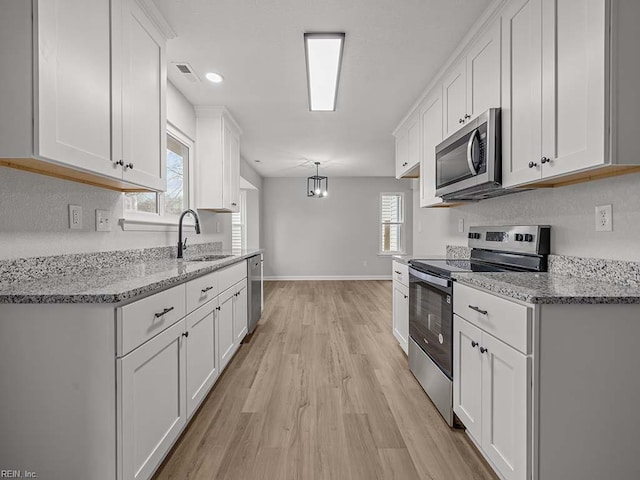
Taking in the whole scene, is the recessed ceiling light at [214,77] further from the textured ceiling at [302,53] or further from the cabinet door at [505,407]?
the cabinet door at [505,407]

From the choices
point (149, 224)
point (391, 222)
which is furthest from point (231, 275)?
point (391, 222)

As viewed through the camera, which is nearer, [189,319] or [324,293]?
[189,319]

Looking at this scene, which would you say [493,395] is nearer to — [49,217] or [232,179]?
[49,217]

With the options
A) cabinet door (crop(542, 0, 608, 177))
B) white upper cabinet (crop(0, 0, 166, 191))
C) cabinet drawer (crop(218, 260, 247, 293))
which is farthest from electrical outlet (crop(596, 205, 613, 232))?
white upper cabinet (crop(0, 0, 166, 191))

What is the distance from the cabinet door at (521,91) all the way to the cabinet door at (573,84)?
5 centimetres

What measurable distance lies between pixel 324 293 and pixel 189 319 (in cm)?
435

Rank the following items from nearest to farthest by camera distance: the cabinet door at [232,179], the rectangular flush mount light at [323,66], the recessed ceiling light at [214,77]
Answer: the rectangular flush mount light at [323,66] < the recessed ceiling light at [214,77] < the cabinet door at [232,179]

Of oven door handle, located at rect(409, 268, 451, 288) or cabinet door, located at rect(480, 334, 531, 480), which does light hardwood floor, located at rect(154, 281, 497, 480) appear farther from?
oven door handle, located at rect(409, 268, 451, 288)

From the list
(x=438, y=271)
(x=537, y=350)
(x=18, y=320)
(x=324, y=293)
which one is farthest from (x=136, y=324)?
(x=324, y=293)

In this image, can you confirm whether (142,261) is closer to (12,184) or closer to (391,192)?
(12,184)

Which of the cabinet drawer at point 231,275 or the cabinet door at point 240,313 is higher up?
the cabinet drawer at point 231,275

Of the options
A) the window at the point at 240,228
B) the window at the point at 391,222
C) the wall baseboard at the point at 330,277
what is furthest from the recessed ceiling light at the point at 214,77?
the window at the point at 391,222

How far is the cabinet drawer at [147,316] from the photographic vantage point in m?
1.16

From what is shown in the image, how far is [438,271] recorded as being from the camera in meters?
1.99
